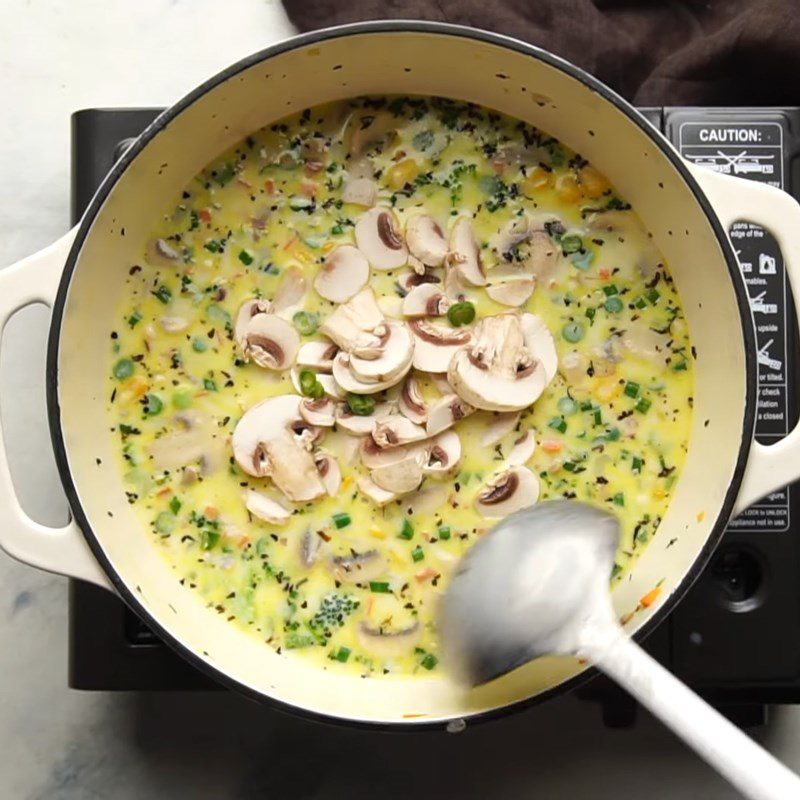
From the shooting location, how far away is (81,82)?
52.2 inches

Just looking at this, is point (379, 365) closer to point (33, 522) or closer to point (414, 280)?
point (414, 280)

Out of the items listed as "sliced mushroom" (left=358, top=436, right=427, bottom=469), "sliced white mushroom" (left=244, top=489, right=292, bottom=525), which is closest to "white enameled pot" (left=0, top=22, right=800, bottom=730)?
"sliced white mushroom" (left=244, top=489, right=292, bottom=525)

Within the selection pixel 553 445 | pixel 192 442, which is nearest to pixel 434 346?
pixel 553 445

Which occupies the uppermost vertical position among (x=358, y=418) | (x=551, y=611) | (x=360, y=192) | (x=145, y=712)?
(x=360, y=192)

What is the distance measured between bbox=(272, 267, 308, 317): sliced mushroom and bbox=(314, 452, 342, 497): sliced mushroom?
0.15m

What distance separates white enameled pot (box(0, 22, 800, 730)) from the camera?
98 cm

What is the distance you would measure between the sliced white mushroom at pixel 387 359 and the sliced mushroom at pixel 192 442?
0.54ft

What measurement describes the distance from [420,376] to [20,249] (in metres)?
0.50

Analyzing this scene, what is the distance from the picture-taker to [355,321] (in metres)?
1.17

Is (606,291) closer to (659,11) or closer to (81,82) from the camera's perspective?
(659,11)

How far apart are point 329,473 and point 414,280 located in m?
0.22

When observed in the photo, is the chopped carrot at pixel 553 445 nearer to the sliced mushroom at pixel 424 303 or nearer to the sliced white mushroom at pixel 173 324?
the sliced mushroom at pixel 424 303

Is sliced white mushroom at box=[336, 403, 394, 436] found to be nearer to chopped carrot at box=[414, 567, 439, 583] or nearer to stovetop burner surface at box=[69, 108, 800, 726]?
chopped carrot at box=[414, 567, 439, 583]

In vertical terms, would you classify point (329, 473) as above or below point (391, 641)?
above
